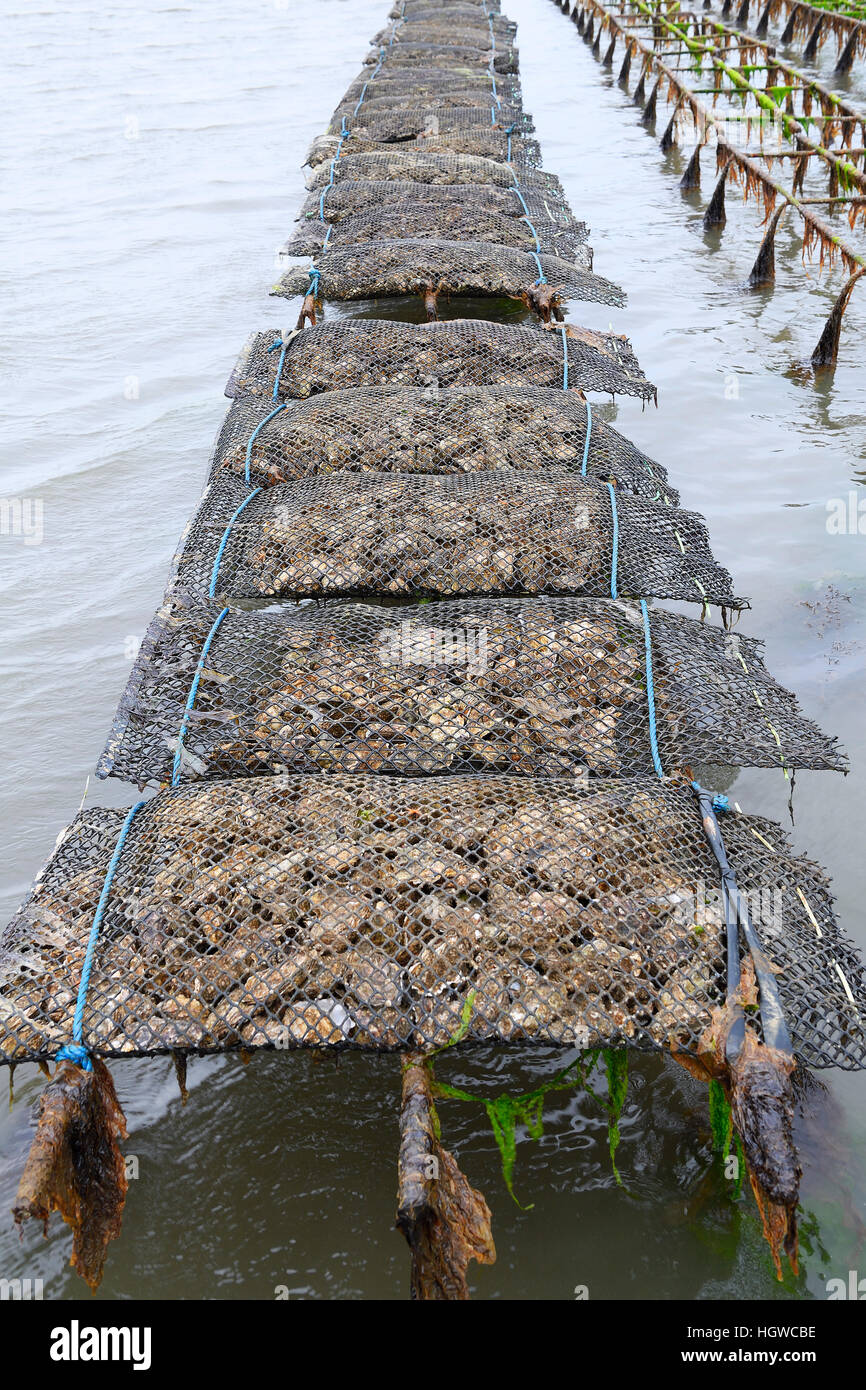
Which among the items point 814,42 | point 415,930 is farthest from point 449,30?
point 415,930

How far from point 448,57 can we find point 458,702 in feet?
43.3

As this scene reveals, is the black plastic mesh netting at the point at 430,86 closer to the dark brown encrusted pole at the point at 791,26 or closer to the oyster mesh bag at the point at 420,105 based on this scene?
the oyster mesh bag at the point at 420,105

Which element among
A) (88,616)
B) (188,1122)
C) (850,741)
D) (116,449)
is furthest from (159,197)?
(188,1122)

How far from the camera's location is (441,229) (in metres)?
9.38

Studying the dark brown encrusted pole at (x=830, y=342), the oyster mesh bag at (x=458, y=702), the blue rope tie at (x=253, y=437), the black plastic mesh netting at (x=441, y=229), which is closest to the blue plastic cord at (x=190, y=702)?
the oyster mesh bag at (x=458, y=702)

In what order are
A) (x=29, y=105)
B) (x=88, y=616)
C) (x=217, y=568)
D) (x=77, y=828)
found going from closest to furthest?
(x=77, y=828) → (x=217, y=568) → (x=88, y=616) → (x=29, y=105)

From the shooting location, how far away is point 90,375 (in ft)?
33.9

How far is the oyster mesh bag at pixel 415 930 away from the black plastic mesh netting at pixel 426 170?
8.45 m

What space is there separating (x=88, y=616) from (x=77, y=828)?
338 cm

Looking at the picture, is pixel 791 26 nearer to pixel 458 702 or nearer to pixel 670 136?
pixel 670 136

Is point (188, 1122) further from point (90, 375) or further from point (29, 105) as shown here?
point (29, 105)

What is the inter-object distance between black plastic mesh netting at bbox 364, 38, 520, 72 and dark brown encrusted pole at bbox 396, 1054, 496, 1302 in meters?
14.3

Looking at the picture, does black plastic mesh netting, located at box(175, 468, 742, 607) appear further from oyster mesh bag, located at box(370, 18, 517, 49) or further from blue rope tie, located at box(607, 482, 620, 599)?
oyster mesh bag, located at box(370, 18, 517, 49)

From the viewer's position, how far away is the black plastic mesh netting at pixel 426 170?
412 inches
